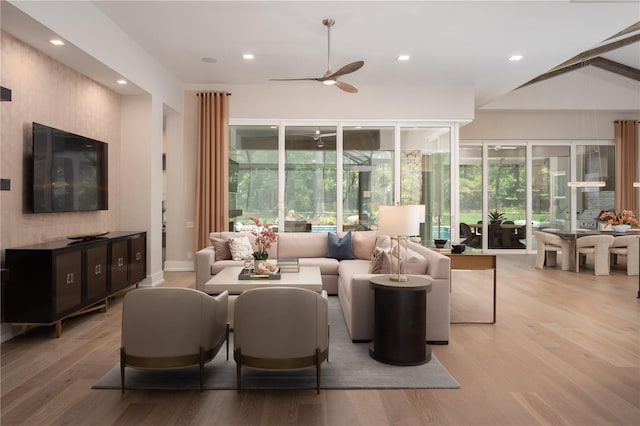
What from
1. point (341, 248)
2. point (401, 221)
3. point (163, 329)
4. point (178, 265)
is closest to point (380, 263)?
point (401, 221)

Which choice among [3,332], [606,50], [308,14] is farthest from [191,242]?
[606,50]

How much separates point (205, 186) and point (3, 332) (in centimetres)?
396

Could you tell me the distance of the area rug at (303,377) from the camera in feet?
9.03

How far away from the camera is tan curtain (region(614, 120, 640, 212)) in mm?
9422

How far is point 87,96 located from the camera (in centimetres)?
509

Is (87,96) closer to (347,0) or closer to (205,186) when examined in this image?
(205,186)

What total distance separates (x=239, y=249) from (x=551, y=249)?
19.1 feet

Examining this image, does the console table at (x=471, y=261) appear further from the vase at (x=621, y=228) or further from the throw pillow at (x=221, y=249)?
the vase at (x=621, y=228)

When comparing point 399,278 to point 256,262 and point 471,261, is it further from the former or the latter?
point 256,262

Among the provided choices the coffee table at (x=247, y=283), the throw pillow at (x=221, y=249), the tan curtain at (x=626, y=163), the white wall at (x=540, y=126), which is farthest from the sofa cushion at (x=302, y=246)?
the tan curtain at (x=626, y=163)

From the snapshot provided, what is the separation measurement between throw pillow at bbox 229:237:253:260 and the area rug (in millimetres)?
2176

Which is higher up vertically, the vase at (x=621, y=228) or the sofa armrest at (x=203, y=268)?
the vase at (x=621, y=228)

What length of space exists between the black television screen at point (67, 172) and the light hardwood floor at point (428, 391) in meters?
1.28

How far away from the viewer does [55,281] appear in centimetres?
363
